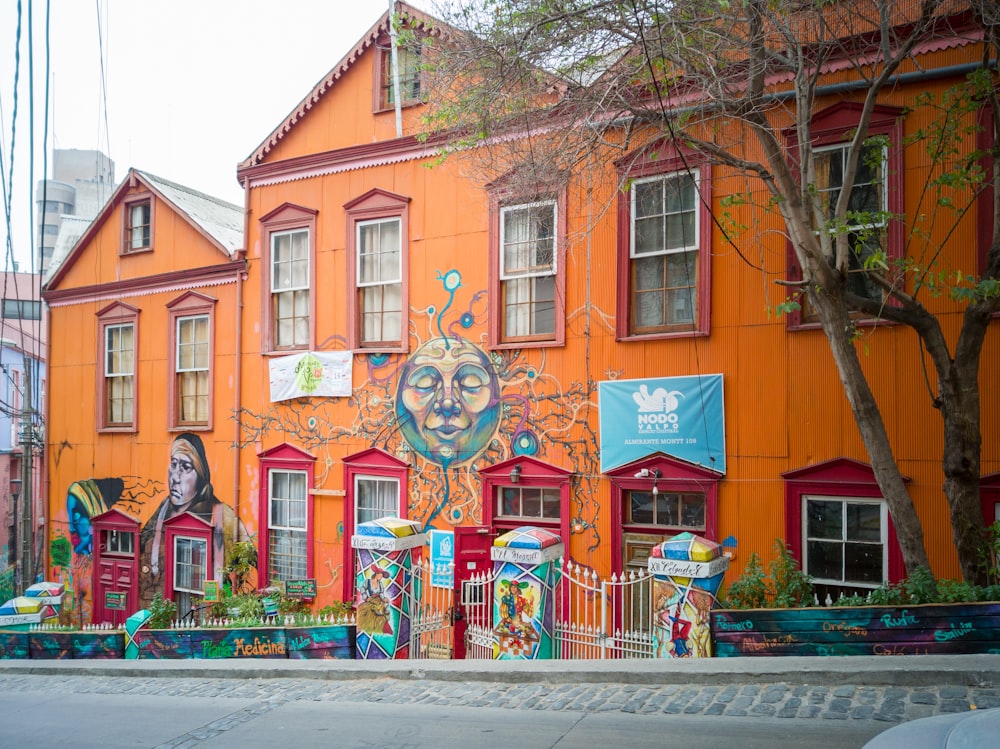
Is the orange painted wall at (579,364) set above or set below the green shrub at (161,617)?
above

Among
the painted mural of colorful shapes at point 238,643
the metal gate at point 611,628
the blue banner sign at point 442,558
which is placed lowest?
the painted mural of colorful shapes at point 238,643

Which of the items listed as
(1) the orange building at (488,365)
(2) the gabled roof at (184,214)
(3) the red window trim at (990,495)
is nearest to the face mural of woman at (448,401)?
(1) the orange building at (488,365)

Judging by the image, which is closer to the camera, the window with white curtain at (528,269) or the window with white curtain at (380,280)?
the window with white curtain at (528,269)

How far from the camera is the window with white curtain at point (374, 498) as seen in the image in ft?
45.1

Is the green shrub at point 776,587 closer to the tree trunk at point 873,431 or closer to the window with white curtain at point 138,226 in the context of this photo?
the tree trunk at point 873,431

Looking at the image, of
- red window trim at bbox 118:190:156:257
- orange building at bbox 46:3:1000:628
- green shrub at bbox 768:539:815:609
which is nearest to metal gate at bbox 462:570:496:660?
Answer: orange building at bbox 46:3:1000:628

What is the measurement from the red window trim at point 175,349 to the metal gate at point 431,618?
6606mm

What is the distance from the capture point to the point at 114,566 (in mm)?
17328

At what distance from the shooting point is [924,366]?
8.95m

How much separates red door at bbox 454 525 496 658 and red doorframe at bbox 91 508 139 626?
851 centimetres

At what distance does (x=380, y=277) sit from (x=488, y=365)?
272 centimetres

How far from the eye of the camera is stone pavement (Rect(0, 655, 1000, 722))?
652 cm

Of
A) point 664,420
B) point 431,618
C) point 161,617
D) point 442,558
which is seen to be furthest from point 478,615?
point 161,617

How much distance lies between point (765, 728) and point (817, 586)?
4403mm
